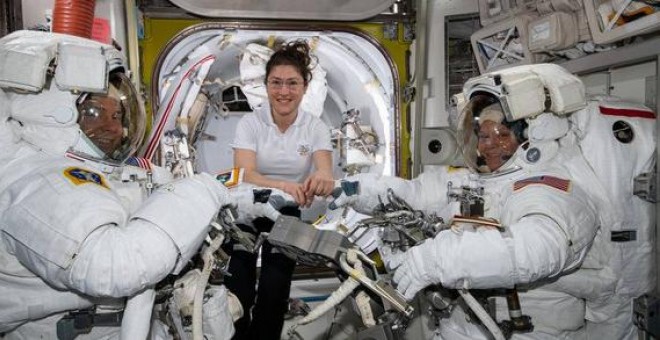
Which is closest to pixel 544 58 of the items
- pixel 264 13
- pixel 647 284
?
pixel 647 284

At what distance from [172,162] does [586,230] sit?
314cm

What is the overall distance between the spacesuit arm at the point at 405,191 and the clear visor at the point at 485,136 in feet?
0.99

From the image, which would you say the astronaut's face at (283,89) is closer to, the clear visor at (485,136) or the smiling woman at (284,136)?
the smiling woman at (284,136)

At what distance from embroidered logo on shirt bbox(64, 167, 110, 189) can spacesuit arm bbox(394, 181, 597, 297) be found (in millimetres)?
1007

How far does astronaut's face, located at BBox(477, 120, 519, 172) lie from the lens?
6.40ft

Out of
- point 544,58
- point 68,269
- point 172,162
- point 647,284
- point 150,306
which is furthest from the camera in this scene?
point 172,162

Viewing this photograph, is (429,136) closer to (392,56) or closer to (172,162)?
(392,56)

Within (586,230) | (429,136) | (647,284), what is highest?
(429,136)

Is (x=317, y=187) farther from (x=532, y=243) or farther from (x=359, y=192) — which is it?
(x=532, y=243)

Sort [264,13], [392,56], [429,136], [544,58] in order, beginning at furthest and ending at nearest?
[392,56] < [264,13] < [429,136] < [544,58]

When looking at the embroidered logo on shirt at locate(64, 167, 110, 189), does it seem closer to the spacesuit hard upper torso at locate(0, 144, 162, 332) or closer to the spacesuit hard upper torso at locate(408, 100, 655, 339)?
the spacesuit hard upper torso at locate(0, 144, 162, 332)

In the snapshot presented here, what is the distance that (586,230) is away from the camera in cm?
161

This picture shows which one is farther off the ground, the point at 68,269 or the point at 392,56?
the point at 392,56

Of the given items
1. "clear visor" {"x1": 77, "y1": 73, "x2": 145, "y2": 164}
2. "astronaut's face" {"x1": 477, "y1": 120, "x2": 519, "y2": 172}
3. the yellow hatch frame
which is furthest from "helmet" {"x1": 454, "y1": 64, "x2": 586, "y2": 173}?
"clear visor" {"x1": 77, "y1": 73, "x2": 145, "y2": 164}
